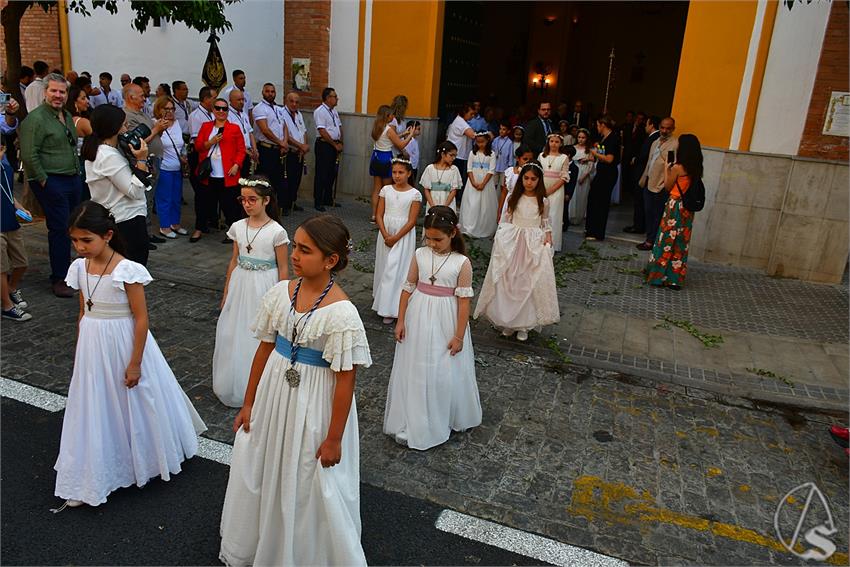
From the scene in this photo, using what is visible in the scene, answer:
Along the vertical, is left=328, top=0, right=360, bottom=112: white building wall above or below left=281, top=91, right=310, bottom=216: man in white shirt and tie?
above

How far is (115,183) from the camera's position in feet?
20.1

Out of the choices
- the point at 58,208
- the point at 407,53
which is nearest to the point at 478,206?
the point at 407,53

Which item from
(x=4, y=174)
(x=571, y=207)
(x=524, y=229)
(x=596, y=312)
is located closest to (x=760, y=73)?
(x=571, y=207)

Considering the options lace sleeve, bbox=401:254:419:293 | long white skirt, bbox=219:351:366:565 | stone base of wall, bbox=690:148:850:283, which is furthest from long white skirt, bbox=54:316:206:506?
stone base of wall, bbox=690:148:850:283

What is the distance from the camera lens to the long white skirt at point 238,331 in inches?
200

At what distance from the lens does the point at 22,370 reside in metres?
5.49

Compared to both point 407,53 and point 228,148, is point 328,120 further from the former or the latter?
point 228,148

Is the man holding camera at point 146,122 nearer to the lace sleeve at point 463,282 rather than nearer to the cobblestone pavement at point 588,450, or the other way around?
the cobblestone pavement at point 588,450

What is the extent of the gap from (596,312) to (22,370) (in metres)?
5.85

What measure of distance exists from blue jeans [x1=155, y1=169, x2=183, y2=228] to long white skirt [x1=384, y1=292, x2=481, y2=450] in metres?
6.08

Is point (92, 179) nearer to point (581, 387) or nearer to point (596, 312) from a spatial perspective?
point (581, 387)

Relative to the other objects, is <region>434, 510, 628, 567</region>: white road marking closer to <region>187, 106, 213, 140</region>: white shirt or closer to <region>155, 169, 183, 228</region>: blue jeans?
<region>155, 169, 183, 228</region>: blue jeans

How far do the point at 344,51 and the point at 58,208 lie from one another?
687 cm

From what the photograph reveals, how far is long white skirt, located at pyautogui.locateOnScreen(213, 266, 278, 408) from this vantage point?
16.6 feet
